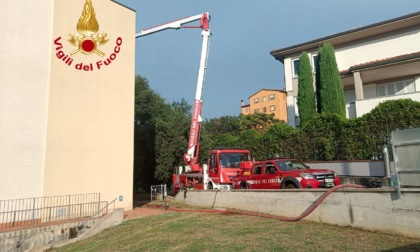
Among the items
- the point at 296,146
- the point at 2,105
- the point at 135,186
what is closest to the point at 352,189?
the point at 296,146

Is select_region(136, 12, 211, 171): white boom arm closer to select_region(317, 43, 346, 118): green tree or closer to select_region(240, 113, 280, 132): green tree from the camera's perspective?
select_region(317, 43, 346, 118): green tree

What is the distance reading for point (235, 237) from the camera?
9281 mm

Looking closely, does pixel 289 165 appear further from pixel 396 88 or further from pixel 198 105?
pixel 396 88

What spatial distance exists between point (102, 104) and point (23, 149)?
486 centimetres

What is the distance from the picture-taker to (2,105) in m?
16.1

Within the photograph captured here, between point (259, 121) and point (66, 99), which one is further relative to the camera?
point (259, 121)

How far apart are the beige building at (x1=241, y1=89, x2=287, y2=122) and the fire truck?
51.5m

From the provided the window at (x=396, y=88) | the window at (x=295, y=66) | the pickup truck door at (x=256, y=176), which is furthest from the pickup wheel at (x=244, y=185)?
the window at (x=295, y=66)

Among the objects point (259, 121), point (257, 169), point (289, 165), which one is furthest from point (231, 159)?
point (259, 121)

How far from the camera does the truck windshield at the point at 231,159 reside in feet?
60.8

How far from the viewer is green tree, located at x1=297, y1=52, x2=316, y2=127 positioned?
25.6 metres

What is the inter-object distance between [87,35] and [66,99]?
4.13 meters

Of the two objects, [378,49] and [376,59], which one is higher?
[378,49]

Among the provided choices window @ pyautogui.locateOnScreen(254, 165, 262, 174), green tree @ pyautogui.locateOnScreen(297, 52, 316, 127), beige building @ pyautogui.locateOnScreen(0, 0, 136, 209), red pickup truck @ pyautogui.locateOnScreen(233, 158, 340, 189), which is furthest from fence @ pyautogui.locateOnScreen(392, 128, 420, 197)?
green tree @ pyautogui.locateOnScreen(297, 52, 316, 127)
